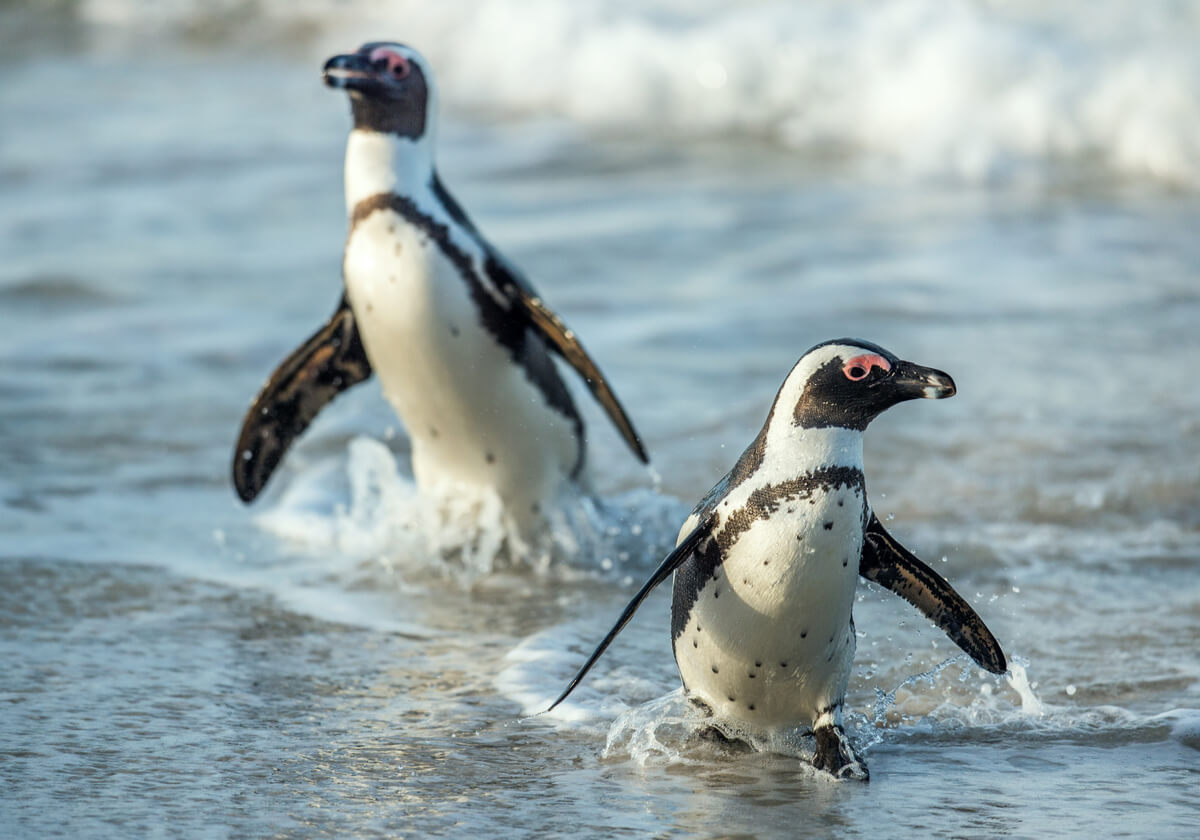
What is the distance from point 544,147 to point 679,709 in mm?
8101

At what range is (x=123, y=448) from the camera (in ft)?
17.3

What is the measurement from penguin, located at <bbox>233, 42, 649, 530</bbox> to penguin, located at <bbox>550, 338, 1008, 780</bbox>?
130 centimetres

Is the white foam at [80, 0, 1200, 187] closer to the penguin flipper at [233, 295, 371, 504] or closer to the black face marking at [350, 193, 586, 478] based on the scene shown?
the black face marking at [350, 193, 586, 478]

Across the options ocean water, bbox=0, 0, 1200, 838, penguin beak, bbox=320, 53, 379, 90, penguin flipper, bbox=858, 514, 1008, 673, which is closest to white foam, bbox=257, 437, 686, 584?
ocean water, bbox=0, 0, 1200, 838

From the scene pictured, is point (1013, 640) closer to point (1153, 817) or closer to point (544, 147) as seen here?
point (1153, 817)

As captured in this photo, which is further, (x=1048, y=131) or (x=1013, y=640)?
(x=1048, y=131)

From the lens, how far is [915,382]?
2.68 m

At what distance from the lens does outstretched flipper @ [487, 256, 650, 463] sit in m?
4.12

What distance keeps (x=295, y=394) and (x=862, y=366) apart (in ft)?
7.18

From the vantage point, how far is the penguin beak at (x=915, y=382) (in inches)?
105

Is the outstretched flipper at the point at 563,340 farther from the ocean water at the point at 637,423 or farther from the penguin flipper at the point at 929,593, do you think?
the penguin flipper at the point at 929,593

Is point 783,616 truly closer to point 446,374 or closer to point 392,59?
point 446,374

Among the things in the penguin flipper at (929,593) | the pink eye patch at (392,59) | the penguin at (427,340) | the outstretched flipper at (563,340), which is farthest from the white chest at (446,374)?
Result: the penguin flipper at (929,593)

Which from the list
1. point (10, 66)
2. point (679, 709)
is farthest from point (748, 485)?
point (10, 66)
